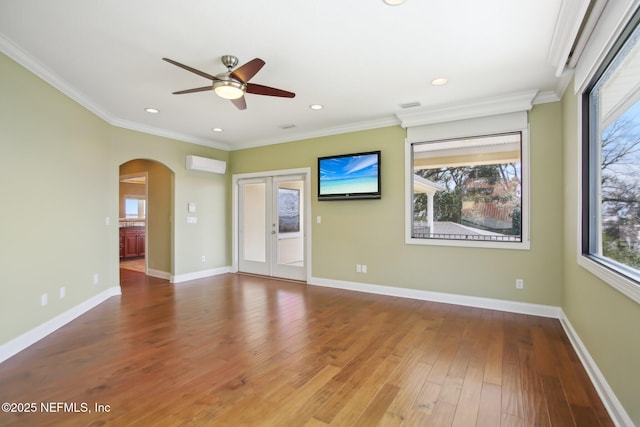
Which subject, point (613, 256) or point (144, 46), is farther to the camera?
point (144, 46)

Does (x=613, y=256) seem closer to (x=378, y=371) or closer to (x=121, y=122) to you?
(x=378, y=371)

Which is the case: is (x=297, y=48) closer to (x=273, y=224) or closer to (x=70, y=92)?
(x=70, y=92)

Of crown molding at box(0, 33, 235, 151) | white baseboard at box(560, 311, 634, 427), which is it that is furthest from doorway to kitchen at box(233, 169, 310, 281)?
white baseboard at box(560, 311, 634, 427)

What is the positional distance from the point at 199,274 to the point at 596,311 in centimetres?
598

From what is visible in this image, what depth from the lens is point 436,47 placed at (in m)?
2.84

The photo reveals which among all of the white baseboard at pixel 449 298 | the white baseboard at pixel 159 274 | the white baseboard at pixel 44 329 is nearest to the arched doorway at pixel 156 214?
the white baseboard at pixel 159 274

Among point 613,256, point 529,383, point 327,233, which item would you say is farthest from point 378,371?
point 327,233

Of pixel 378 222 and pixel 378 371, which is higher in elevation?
pixel 378 222

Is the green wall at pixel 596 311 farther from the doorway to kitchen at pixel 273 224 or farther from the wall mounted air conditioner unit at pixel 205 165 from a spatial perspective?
the wall mounted air conditioner unit at pixel 205 165

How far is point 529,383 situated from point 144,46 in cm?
425

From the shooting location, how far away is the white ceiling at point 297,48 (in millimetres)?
2314

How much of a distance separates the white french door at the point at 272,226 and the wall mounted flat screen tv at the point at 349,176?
0.59 metres

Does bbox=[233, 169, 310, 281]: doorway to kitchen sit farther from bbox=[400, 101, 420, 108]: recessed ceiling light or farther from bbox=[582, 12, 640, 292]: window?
bbox=[582, 12, 640, 292]: window

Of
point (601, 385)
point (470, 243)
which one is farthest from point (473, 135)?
point (601, 385)
